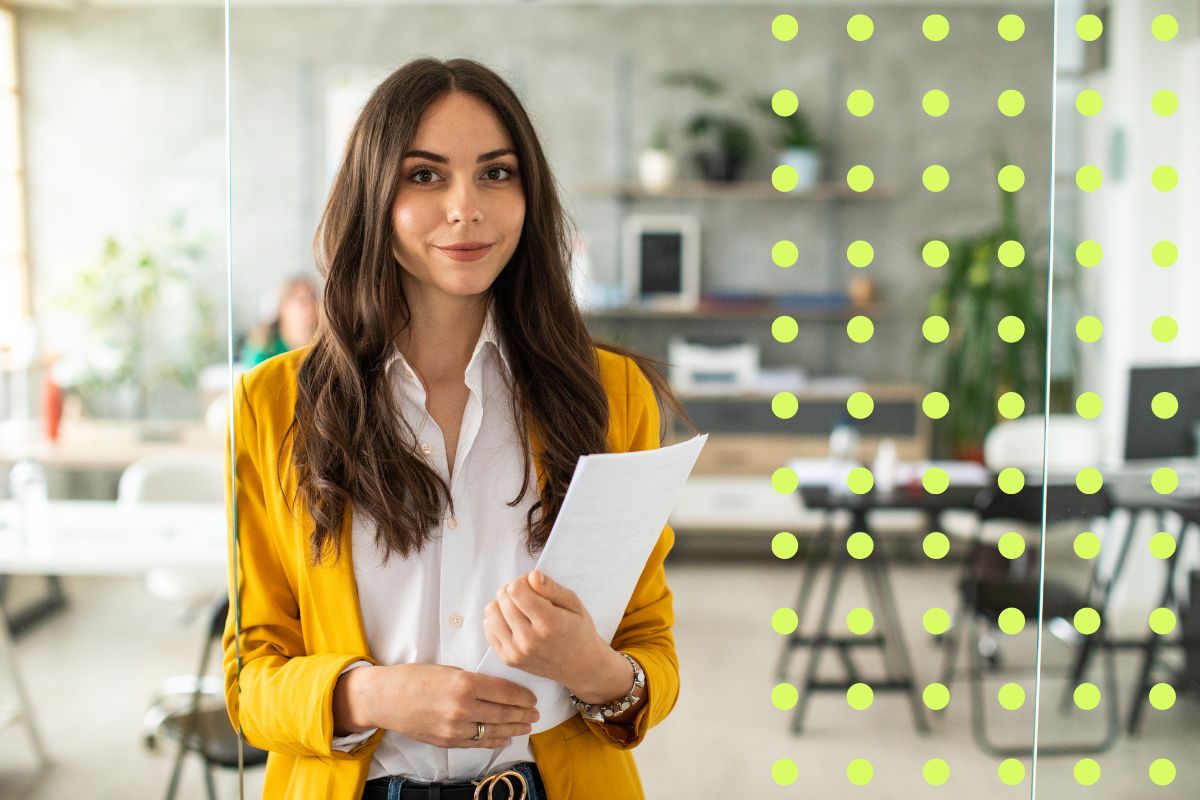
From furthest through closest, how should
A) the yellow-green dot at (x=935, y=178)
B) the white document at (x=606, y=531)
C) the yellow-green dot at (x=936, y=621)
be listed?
the yellow-green dot at (x=935, y=178)
the yellow-green dot at (x=936, y=621)
the white document at (x=606, y=531)

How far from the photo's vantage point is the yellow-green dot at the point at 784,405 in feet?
14.8

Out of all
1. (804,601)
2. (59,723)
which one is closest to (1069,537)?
(804,601)

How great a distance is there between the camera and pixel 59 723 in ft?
6.15

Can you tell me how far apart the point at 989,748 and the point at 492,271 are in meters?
1.80

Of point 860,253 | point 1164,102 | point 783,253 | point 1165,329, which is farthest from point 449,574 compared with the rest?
point 860,253

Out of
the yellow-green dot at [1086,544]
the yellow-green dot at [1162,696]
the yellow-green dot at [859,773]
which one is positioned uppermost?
the yellow-green dot at [1086,544]

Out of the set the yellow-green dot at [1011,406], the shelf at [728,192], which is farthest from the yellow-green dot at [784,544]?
the shelf at [728,192]

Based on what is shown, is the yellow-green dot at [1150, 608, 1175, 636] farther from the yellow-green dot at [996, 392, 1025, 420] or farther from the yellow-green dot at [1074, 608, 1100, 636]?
the yellow-green dot at [996, 392, 1025, 420]

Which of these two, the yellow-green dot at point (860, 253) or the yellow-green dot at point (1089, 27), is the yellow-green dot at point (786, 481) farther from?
the yellow-green dot at point (1089, 27)

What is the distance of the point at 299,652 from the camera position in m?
1.02

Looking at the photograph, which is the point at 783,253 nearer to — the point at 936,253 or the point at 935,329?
the point at 936,253

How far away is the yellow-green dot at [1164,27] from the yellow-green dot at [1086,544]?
2.47ft

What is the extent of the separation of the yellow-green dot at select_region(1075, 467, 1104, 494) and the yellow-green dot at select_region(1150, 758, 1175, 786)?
413mm

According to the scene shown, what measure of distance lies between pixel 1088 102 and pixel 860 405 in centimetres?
282
